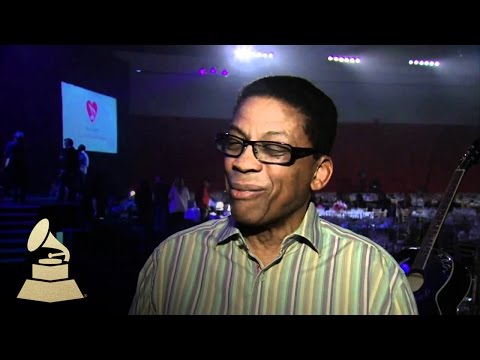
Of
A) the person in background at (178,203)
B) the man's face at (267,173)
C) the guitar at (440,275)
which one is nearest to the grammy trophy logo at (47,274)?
the person in background at (178,203)

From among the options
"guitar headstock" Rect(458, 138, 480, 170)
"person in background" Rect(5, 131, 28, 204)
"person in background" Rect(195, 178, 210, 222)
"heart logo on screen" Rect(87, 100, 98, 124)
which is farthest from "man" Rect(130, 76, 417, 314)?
"heart logo on screen" Rect(87, 100, 98, 124)

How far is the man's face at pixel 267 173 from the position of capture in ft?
5.23

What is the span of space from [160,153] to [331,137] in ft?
7.96

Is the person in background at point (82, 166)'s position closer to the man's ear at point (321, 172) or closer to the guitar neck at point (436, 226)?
the man's ear at point (321, 172)

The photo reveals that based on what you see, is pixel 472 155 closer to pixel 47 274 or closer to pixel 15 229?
pixel 47 274

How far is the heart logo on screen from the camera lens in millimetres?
3896

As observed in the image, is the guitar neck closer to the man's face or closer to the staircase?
the man's face

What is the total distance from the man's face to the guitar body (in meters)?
1.27

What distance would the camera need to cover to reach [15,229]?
9.56 feet

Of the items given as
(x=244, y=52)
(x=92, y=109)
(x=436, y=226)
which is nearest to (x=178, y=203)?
(x=244, y=52)

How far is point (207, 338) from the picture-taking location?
2471 millimetres

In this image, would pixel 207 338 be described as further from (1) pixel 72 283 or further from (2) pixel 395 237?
(2) pixel 395 237

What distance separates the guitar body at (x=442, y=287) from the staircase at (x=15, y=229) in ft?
7.46
